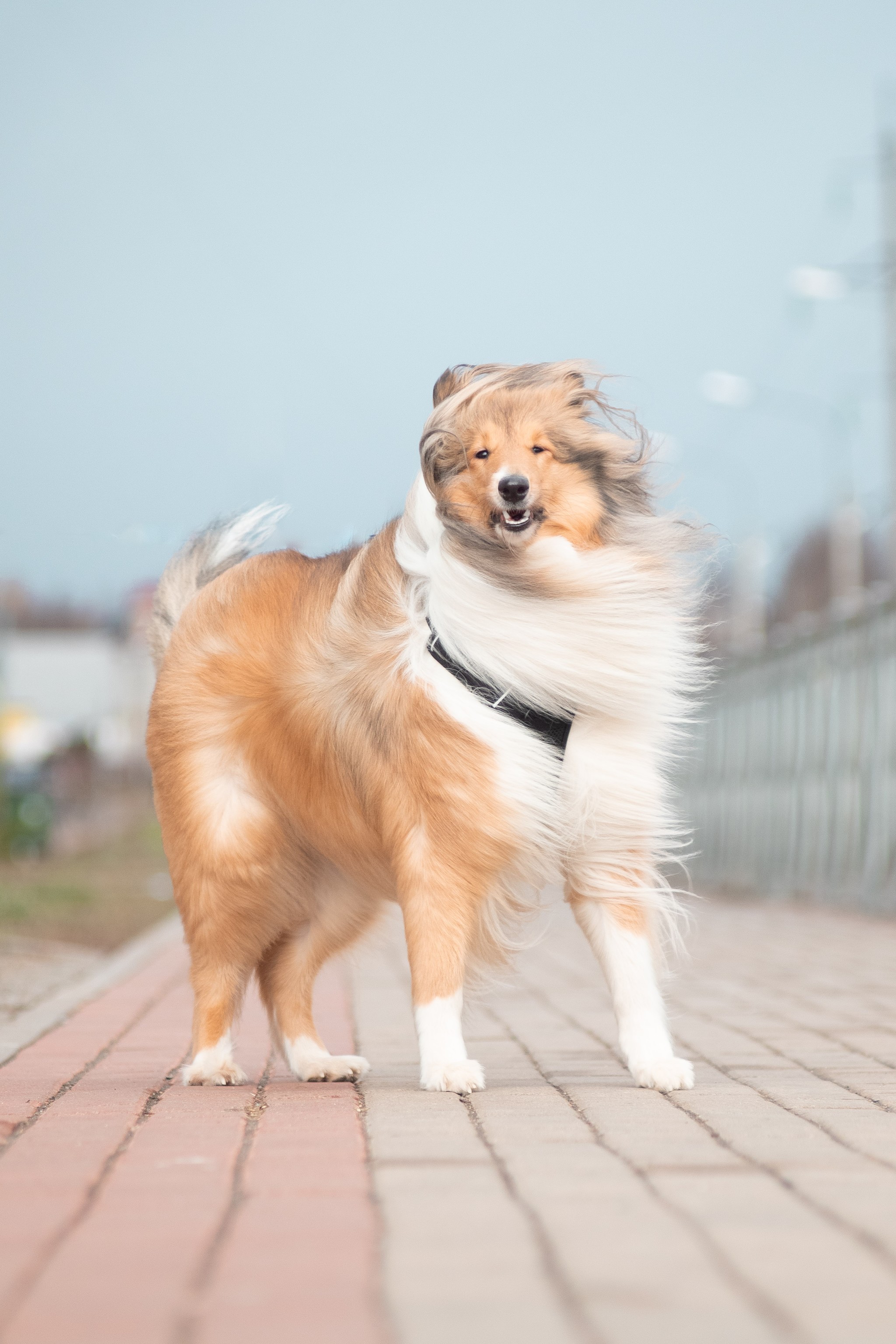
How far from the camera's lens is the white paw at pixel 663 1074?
4664 millimetres

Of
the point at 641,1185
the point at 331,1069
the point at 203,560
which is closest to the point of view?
the point at 641,1185

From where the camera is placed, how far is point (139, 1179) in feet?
11.2

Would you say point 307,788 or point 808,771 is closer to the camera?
point 307,788

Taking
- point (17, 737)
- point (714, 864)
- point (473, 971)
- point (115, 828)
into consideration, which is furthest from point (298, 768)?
point (115, 828)

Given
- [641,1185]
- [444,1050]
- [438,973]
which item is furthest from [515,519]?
[641,1185]

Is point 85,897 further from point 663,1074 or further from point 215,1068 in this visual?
point 663,1074

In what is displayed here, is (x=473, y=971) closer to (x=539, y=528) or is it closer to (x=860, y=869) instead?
(x=539, y=528)

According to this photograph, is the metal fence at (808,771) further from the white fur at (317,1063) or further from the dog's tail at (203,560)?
the white fur at (317,1063)

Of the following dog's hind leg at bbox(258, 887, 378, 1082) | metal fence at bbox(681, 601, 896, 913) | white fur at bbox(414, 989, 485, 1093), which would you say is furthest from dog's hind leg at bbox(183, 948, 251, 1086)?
metal fence at bbox(681, 601, 896, 913)

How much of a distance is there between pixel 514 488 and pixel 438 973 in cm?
138

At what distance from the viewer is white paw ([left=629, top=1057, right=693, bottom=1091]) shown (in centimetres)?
466

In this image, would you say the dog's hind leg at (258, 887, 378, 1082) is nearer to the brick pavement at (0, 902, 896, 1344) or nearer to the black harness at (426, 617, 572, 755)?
the brick pavement at (0, 902, 896, 1344)

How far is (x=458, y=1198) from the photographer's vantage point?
318 cm

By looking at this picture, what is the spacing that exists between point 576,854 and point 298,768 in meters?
0.91
